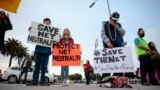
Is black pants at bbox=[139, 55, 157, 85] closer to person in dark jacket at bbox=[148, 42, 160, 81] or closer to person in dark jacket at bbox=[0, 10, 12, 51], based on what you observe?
person in dark jacket at bbox=[148, 42, 160, 81]

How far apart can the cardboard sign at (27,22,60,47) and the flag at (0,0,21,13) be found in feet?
10.3

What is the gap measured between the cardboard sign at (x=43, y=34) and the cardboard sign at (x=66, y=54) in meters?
0.38

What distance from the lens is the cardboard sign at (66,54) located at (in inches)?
399

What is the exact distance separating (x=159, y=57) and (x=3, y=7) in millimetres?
7013

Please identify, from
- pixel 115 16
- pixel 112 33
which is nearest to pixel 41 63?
pixel 112 33

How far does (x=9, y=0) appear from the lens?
6.52 metres

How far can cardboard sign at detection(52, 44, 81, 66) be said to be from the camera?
1014 centimetres

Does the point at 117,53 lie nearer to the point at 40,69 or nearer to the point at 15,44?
the point at 40,69

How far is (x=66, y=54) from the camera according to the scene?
10.4 metres

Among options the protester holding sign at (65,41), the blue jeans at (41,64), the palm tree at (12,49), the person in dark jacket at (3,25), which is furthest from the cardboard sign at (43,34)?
the palm tree at (12,49)

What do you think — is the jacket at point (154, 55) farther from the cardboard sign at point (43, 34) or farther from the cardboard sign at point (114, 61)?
the cardboard sign at point (43, 34)

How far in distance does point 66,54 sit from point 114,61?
300cm

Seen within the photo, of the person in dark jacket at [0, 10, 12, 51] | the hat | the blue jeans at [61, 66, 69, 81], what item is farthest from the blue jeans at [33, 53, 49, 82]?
the hat

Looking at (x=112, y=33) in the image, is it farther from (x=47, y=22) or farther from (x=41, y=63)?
(x=47, y=22)
